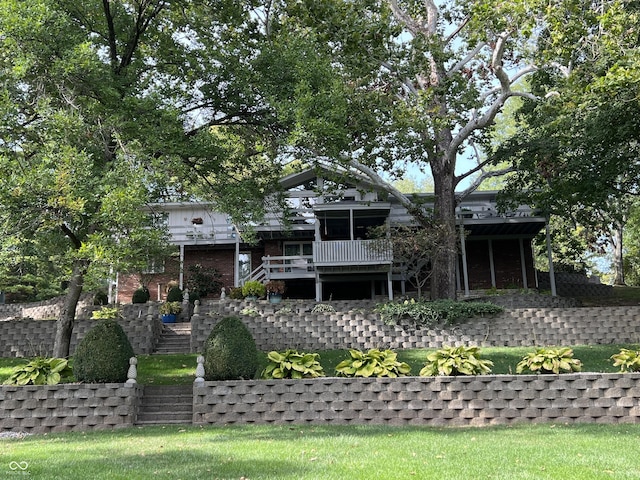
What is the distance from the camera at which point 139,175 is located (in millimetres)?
10984

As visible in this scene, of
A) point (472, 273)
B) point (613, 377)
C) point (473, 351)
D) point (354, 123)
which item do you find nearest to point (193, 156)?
point (354, 123)

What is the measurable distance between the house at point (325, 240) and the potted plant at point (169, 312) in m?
3.76

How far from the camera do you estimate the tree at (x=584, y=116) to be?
45.8 feet

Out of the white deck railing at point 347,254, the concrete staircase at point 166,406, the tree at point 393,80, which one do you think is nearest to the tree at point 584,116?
the tree at point 393,80

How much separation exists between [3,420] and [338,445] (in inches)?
246

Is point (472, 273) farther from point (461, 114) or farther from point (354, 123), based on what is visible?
point (354, 123)

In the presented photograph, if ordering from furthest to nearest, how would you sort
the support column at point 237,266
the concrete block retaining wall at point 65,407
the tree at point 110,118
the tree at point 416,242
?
the support column at point 237,266, the tree at point 416,242, the tree at point 110,118, the concrete block retaining wall at point 65,407

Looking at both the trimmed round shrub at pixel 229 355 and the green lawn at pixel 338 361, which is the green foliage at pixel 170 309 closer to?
the green lawn at pixel 338 361

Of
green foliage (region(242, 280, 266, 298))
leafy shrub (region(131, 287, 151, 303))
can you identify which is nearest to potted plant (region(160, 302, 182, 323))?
green foliage (region(242, 280, 266, 298))

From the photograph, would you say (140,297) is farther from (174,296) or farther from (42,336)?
(42,336)

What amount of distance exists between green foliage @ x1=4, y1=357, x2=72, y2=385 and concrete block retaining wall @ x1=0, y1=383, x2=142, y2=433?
1.10 ft

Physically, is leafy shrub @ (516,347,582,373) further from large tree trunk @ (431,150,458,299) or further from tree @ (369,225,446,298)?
large tree trunk @ (431,150,458,299)

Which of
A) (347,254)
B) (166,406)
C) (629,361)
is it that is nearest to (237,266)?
(347,254)

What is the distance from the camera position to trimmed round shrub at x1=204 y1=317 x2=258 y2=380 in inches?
400
